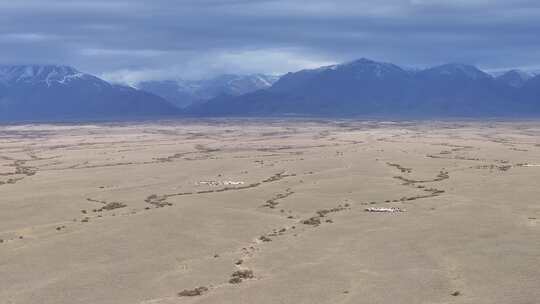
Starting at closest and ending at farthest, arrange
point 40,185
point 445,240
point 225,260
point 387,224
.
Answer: point 225,260, point 445,240, point 387,224, point 40,185

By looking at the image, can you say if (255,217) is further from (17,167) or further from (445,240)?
(17,167)

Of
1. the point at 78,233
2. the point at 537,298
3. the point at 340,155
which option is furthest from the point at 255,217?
the point at 340,155

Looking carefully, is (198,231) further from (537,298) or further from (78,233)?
(537,298)

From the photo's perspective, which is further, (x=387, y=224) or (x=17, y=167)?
(x=17, y=167)

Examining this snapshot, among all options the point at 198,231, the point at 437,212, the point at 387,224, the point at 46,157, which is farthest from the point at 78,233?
the point at 46,157

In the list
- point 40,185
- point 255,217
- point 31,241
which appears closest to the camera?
point 31,241

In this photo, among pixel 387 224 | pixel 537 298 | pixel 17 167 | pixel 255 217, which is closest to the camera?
pixel 537 298
